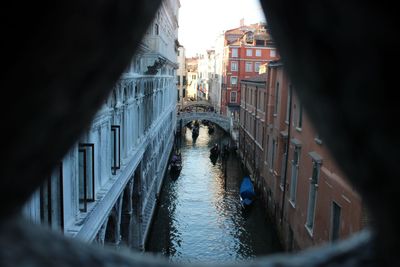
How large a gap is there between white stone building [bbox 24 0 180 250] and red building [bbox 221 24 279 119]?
27.7 metres

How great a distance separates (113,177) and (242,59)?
3722 cm

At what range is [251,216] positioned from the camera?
715 inches

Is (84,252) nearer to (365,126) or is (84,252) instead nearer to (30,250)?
(30,250)

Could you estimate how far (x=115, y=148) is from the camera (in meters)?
9.77

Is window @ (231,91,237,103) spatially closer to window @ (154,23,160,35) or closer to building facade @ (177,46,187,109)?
building facade @ (177,46,187,109)

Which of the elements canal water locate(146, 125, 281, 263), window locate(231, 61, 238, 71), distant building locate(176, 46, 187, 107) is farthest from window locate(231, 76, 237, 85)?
canal water locate(146, 125, 281, 263)

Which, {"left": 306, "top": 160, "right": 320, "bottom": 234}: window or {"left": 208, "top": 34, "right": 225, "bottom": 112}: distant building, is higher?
{"left": 208, "top": 34, "right": 225, "bottom": 112}: distant building

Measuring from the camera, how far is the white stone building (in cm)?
619

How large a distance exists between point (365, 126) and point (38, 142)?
844 mm

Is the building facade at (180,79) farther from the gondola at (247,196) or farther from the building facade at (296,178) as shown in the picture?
the gondola at (247,196)

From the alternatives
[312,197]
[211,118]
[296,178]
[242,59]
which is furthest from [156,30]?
[242,59]

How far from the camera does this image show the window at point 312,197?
35.3 feet

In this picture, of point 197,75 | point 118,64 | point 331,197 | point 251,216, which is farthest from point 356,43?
point 197,75

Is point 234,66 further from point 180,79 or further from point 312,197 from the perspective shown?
point 312,197
